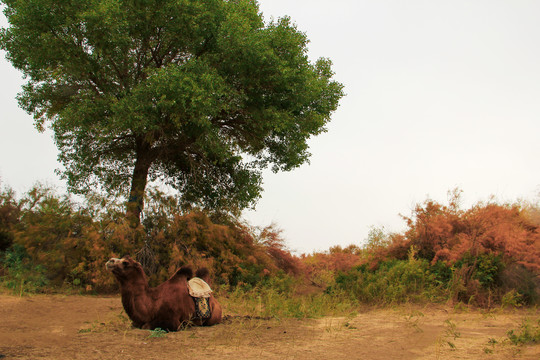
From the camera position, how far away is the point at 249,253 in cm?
1638

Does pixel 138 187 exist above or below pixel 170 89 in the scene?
below

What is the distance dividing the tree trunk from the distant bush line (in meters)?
0.35

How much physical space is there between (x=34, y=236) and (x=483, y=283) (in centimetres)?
1405

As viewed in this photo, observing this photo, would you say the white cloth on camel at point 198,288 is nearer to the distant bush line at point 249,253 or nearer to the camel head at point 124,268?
the camel head at point 124,268

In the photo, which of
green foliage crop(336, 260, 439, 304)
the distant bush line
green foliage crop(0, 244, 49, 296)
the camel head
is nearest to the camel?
the camel head

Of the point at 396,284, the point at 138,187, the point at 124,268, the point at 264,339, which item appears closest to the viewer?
the point at 264,339

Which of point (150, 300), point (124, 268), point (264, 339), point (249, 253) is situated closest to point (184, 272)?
point (150, 300)

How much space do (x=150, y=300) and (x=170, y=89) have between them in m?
8.15

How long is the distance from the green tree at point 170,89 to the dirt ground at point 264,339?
6.89m

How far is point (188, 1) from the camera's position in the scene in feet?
49.3

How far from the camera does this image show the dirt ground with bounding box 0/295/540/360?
6.05 metres

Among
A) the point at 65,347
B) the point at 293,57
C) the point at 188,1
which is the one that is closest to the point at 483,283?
the point at 293,57

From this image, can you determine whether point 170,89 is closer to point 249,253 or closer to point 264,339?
point 249,253

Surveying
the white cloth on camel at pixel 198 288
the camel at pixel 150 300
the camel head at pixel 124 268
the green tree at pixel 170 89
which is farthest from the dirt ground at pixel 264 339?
the green tree at pixel 170 89
